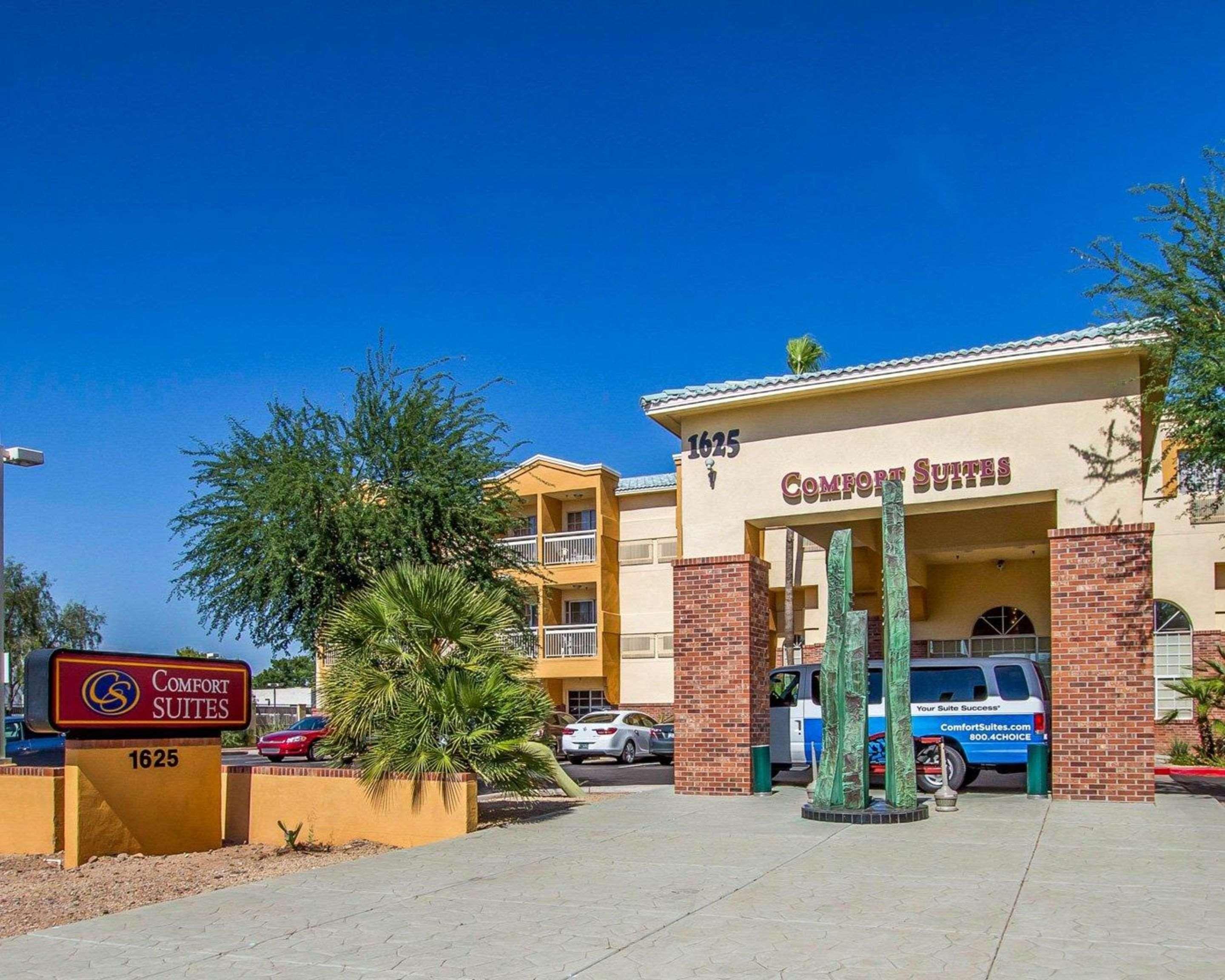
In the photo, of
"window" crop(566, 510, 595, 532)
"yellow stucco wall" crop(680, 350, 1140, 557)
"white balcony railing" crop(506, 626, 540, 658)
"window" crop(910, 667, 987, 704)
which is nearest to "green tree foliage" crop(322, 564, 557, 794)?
"white balcony railing" crop(506, 626, 540, 658)

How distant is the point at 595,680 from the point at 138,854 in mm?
25352

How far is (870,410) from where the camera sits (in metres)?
17.7

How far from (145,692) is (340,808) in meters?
2.76

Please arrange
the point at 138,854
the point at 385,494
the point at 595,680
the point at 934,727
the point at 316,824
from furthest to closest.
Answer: the point at 595,680 → the point at 385,494 → the point at 934,727 → the point at 316,824 → the point at 138,854

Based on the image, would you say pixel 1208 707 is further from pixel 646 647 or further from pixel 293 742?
pixel 293 742

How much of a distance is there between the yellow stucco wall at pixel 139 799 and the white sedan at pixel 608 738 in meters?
14.3

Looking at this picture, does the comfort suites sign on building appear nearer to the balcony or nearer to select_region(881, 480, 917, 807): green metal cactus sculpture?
select_region(881, 480, 917, 807): green metal cactus sculpture

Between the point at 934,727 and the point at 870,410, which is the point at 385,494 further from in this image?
the point at 934,727

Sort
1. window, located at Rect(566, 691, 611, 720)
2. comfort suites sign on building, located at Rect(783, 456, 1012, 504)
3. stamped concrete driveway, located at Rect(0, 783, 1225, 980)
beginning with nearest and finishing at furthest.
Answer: stamped concrete driveway, located at Rect(0, 783, 1225, 980), comfort suites sign on building, located at Rect(783, 456, 1012, 504), window, located at Rect(566, 691, 611, 720)

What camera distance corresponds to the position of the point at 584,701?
3916 cm

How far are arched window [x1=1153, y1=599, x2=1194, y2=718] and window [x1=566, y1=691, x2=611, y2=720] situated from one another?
55.3 ft

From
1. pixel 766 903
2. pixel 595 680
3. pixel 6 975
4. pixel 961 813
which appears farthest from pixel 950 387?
pixel 595 680

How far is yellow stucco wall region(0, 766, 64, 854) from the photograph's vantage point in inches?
576

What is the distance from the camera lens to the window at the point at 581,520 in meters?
40.2
